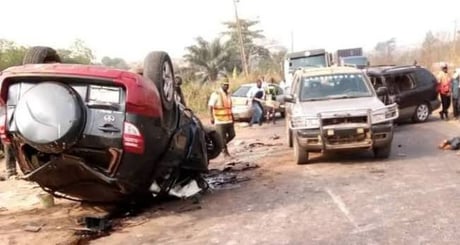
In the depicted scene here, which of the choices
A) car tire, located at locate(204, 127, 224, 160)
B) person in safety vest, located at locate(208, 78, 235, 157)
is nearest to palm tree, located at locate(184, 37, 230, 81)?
person in safety vest, located at locate(208, 78, 235, 157)

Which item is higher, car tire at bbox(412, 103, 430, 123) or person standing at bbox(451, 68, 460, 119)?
person standing at bbox(451, 68, 460, 119)

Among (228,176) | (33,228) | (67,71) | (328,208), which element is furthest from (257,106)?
(67,71)

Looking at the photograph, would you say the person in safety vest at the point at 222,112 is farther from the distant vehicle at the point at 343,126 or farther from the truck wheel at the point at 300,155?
the truck wheel at the point at 300,155

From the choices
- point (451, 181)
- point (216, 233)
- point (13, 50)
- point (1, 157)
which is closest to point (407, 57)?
point (13, 50)

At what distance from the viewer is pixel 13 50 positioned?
2480 centimetres

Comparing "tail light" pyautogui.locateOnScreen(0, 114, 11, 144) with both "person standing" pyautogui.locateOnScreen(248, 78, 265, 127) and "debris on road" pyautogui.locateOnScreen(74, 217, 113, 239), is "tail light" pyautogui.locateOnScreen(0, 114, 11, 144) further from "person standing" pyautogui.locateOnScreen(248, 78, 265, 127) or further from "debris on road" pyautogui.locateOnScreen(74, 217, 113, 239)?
"person standing" pyautogui.locateOnScreen(248, 78, 265, 127)

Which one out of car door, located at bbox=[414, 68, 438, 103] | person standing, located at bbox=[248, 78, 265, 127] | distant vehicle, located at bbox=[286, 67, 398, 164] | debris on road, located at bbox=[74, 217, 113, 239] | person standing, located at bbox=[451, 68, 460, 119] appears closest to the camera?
debris on road, located at bbox=[74, 217, 113, 239]

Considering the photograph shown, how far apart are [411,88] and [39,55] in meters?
11.9

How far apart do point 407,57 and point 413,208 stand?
42492 millimetres

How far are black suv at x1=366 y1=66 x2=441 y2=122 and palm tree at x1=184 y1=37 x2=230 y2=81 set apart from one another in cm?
2692

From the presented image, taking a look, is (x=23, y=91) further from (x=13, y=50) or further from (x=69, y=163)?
(x=13, y=50)

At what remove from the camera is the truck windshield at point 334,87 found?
448 inches

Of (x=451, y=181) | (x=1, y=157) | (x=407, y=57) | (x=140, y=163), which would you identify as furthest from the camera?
(x=407, y=57)

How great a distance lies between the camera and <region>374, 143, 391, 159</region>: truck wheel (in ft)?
34.7
